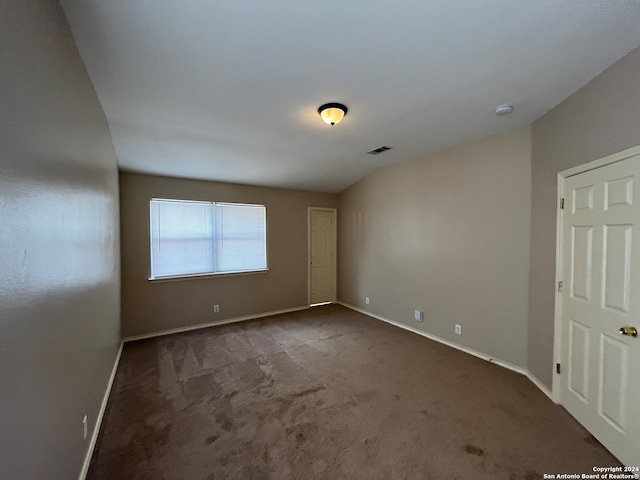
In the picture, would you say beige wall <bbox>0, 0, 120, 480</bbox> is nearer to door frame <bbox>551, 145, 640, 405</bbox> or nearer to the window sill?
the window sill

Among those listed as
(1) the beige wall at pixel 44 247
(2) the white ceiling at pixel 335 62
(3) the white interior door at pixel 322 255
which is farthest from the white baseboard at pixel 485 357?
(1) the beige wall at pixel 44 247

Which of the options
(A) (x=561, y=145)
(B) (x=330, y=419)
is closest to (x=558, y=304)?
(A) (x=561, y=145)

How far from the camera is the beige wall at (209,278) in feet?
12.8

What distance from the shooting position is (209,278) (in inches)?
177

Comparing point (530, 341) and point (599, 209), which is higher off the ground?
point (599, 209)

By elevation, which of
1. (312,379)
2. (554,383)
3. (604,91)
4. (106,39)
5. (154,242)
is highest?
→ (106,39)

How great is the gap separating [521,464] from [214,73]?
11.2 ft

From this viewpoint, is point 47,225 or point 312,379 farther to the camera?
point 312,379

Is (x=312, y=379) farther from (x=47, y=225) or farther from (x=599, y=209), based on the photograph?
(x=599, y=209)

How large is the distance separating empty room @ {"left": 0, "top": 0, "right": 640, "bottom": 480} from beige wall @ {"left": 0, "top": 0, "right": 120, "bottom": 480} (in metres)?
0.02

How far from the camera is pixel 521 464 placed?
5.72ft

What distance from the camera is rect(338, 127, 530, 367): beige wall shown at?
2.94 metres

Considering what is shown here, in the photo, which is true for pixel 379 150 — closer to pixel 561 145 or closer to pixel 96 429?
pixel 561 145

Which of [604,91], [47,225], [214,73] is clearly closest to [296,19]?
[214,73]
